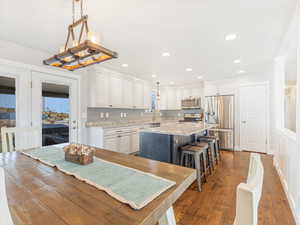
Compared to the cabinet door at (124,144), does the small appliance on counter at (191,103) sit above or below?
above

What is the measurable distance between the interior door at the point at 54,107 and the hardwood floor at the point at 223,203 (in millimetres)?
2785

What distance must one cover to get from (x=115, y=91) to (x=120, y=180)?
3.57 meters

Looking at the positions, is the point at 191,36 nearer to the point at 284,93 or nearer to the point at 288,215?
the point at 284,93

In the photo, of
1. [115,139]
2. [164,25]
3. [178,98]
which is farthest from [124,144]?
[178,98]

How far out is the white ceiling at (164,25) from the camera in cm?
171

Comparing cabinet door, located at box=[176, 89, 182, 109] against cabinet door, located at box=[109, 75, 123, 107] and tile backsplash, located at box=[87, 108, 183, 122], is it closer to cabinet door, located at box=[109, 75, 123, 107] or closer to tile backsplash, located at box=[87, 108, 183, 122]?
tile backsplash, located at box=[87, 108, 183, 122]

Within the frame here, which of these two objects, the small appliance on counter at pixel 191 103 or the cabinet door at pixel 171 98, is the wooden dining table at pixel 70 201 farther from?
the cabinet door at pixel 171 98

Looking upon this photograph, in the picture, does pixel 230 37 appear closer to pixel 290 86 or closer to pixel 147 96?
pixel 290 86

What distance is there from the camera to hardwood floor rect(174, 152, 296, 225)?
177 cm

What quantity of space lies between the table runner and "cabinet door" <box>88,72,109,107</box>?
2520 mm

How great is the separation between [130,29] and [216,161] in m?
3.55

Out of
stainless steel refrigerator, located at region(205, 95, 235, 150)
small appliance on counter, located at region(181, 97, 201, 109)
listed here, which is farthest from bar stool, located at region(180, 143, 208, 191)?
small appliance on counter, located at region(181, 97, 201, 109)

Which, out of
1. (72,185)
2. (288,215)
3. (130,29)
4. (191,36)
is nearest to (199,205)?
(288,215)

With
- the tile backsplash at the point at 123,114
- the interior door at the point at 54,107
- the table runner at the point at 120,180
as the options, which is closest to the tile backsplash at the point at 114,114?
the tile backsplash at the point at 123,114
